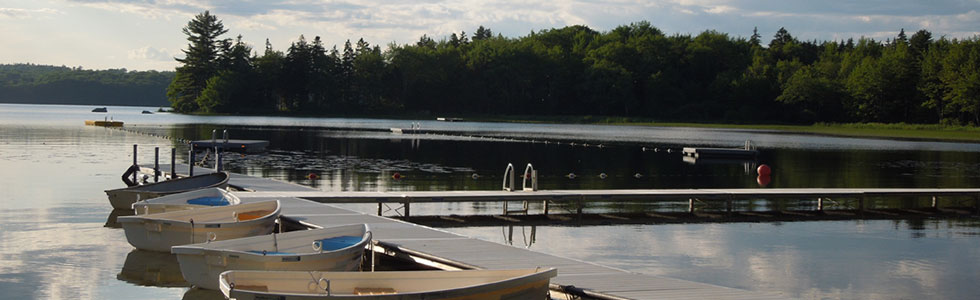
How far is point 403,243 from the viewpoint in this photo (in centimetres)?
→ 1372

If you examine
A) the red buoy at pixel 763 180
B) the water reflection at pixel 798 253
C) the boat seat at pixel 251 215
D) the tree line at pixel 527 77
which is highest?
the tree line at pixel 527 77

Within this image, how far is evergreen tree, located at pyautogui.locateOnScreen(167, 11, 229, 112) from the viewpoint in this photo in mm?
123625

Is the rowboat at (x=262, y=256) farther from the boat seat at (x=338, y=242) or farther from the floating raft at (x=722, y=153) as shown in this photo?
the floating raft at (x=722, y=153)

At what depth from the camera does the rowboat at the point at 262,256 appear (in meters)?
11.4

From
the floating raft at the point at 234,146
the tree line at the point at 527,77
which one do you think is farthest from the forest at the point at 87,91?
the floating raft at the point at 234,146

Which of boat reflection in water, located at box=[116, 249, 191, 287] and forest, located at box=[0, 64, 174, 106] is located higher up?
forest, located at box=[0, 64, 174, 106]

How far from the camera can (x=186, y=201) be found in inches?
687

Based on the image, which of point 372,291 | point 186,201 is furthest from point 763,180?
point 372,291

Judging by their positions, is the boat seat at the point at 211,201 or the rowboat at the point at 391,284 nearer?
the rowboat at the point at 391,284

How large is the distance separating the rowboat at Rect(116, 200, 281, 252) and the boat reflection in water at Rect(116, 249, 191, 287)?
153 millimetres

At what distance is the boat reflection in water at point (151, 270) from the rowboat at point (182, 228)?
6.0 inches

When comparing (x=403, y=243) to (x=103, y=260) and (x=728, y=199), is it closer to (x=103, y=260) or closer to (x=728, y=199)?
(x=103, y=260)

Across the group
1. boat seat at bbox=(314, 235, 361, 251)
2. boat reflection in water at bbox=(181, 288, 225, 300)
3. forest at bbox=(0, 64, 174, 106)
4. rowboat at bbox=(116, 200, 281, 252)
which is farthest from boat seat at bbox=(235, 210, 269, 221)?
forest at bbox=(0, 64, 174, 106)

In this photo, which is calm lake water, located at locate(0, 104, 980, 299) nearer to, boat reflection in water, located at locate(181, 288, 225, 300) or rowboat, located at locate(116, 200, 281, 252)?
boat reflection in water, located at locate(181, 288, 225, 300)
